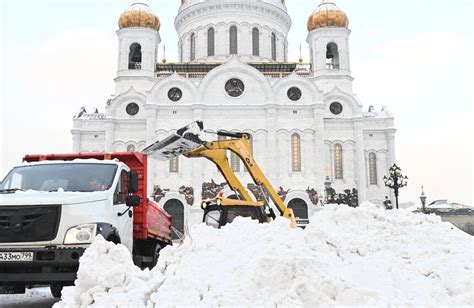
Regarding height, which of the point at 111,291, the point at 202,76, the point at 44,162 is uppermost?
the point at 202,76

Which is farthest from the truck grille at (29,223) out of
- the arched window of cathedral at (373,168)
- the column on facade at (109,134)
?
the arched window of cathedral at (373,168)

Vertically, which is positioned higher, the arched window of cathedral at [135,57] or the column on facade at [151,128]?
the arched window of cathedral at [135,57]

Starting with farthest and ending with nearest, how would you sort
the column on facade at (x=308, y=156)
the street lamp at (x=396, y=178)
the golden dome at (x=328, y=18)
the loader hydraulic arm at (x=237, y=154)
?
the golden dome at (x=328, y=18) → the column on facade at (x=308, y=156) → the street lamp at (x=396, y=178) → the loader hydraulic arm at (x=237, y=154)

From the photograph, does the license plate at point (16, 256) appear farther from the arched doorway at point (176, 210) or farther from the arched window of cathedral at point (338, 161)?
the arched window of cathedral at point (338, 161)

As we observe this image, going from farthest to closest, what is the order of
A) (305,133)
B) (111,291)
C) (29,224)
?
1. (305,133)
2. (29,224)
3. (111,291)

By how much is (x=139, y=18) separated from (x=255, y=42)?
898 cm

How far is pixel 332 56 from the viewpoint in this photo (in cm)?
3566

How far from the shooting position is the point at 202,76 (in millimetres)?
33750

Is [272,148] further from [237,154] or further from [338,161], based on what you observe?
[237,154]

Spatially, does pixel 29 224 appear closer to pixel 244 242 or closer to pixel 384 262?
pixel 244 242

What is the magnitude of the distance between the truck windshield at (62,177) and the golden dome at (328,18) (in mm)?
29973

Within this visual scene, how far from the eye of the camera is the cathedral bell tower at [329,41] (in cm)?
3453

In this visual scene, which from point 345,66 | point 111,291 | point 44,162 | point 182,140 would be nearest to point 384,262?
point 111,291

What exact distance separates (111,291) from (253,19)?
3419 centimetres
